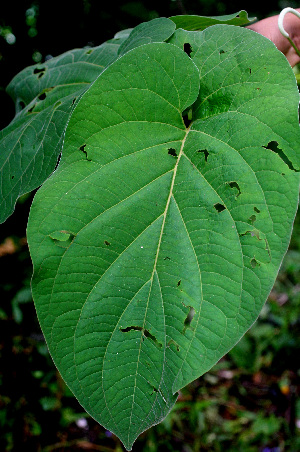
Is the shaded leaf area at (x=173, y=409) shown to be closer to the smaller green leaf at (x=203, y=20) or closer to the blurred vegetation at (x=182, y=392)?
the blurred vegetation at (x=182, y=392)

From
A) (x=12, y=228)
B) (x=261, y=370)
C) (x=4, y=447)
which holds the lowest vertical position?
(x=261, y=370)

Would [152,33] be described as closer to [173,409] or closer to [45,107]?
[45,107]

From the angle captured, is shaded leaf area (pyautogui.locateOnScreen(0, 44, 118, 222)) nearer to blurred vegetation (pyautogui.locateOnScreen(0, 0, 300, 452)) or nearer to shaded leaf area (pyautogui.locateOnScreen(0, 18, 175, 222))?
shaded leaf area (pyautogui.locateOnScreen(0, 18, 175, 222))

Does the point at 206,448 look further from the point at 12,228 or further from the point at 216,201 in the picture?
the point at 216,201

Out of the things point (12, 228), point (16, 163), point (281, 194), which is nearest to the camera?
point (281, 194)

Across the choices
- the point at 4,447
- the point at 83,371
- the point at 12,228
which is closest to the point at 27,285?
the point at 12,228

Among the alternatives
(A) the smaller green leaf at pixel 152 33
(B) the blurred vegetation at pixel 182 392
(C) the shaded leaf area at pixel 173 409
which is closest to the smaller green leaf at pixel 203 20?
(A) the smaller green leaf at pixel 152 33
